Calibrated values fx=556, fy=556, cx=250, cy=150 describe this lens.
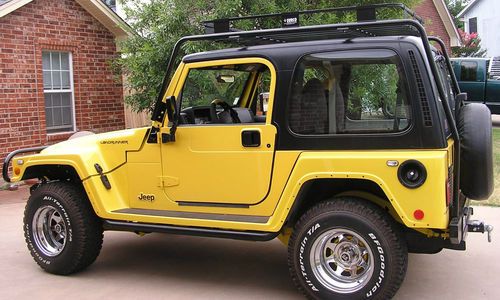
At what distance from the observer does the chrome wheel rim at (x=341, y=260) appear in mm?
4062

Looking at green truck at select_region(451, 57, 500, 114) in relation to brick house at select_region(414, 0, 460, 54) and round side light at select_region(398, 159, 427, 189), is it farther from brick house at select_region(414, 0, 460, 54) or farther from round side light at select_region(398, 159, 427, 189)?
round side light at select_region(398, 159, 427, 189)

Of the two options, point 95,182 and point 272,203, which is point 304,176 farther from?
point 95,182

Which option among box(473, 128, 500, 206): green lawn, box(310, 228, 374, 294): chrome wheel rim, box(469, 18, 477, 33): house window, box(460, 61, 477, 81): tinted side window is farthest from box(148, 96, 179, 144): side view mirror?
box(469, 18, 477, 33): house window

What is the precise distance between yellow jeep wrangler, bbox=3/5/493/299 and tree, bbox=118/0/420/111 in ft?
11.0

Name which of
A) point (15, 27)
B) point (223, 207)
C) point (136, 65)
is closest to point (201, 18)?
point (136, 65)

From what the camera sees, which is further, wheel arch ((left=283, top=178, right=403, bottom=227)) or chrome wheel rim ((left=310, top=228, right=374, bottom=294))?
wheel arch ((left=283, top=178, right=403, bottom=227))

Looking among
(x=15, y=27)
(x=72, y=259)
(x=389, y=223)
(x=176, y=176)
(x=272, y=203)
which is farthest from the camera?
(x=15, y=27)

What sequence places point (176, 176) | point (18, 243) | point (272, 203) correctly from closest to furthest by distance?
point (272, 203) < point (176, 176) < point (18, 243)

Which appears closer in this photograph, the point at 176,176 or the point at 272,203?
the point at 272,203

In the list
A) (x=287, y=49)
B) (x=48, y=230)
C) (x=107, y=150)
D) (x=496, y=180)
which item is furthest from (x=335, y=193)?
(x=496, y=180)

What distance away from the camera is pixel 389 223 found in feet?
13.2

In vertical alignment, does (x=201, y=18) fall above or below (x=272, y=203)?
above

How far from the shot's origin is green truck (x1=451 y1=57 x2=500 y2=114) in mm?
15883

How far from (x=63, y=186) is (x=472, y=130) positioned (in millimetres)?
3610
